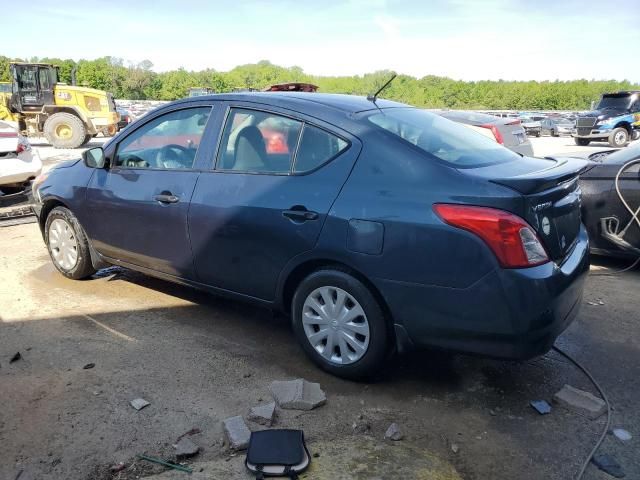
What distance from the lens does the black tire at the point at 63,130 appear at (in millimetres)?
18766

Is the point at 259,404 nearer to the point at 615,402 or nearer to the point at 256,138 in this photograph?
the point at 256,138

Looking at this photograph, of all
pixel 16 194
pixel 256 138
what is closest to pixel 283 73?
pixel 16 194

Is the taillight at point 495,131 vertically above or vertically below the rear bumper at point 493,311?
above

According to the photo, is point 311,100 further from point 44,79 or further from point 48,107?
point 44,79

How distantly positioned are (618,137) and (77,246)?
2274cm

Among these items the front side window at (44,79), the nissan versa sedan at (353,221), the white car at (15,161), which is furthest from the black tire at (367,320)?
the front side window at (44,79)

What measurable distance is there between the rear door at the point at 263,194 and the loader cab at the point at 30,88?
60.6ft

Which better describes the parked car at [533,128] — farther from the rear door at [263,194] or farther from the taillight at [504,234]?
the taillight at [504,234]

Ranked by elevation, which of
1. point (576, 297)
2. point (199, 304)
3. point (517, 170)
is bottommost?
point (199, 304)

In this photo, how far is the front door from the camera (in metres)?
3.96

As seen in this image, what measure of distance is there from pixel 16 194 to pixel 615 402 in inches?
333

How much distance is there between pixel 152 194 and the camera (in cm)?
407

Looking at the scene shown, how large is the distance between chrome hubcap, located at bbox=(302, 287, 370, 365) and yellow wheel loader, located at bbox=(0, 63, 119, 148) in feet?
59.5

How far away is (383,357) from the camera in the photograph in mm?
3195
